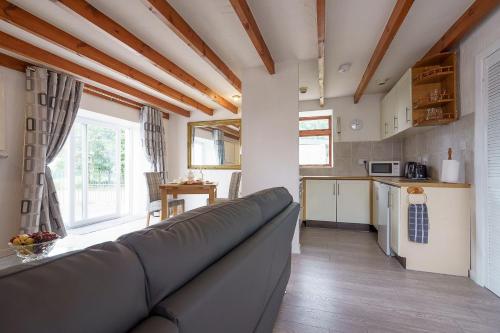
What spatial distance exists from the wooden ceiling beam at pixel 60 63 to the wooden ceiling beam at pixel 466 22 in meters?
4.19

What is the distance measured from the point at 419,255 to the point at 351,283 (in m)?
0.85

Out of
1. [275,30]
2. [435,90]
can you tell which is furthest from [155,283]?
[435,90]

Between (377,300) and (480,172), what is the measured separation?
4.81 ft

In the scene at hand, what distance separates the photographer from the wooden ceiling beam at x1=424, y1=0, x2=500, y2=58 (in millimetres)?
1866

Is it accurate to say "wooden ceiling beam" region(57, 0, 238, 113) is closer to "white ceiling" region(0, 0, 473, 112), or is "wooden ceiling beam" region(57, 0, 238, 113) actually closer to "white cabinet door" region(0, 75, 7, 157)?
"white ceiling" region(0, 0, 473, 112)

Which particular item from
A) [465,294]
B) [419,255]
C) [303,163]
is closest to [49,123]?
[303,163]

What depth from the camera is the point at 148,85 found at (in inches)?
137

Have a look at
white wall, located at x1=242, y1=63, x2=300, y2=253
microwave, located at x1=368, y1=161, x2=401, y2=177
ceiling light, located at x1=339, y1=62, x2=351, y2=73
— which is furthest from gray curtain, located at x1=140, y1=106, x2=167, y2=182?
microwave, located at x1=368, y1=161, x2=401, y2=177

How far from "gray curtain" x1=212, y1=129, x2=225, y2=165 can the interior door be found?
13.4 ft

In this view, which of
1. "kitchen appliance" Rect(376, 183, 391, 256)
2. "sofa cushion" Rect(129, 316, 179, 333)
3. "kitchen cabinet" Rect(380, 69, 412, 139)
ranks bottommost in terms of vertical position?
"kitchen appliance" Rect(376, 183, 391, 256)

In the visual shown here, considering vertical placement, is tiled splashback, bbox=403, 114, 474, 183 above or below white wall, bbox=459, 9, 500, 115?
below

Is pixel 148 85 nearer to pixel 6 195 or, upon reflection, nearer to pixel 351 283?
pixel 6 195

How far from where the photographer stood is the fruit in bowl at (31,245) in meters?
1.28

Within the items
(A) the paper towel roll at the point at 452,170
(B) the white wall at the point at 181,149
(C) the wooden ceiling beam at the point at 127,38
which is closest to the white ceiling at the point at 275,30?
(C) the wooden ceiling beam at the point at 127,38
